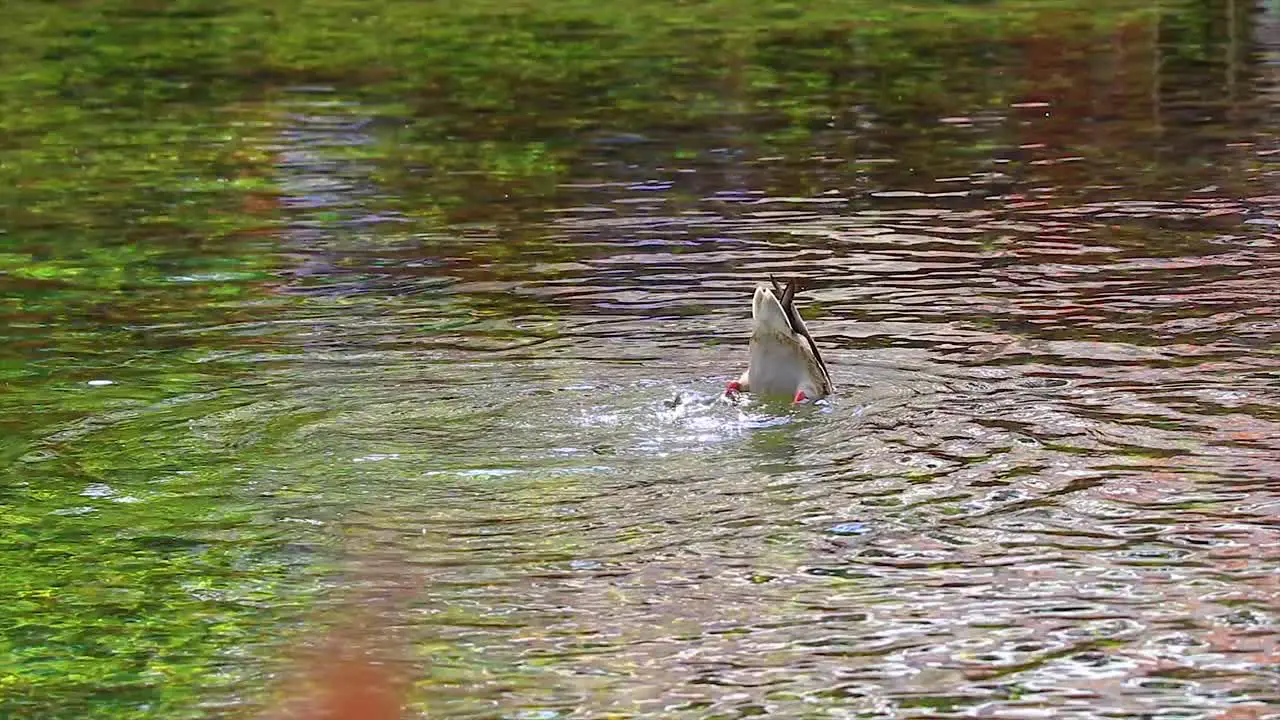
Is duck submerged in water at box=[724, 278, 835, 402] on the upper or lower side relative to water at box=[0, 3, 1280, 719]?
upper

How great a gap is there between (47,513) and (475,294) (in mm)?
4989

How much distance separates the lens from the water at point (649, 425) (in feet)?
26.1

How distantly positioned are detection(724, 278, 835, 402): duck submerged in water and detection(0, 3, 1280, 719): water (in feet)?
0.42

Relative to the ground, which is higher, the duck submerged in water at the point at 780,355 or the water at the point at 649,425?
the duck submerged in water at the point at 780,355

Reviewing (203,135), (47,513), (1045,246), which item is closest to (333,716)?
(47,513)

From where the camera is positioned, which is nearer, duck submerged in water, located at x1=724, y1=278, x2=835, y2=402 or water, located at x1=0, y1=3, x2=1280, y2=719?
water, located at x1=0, y1=3, x2=1280, y2=719

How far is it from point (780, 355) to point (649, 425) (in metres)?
0.72

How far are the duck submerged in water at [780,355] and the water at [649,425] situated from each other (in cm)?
13

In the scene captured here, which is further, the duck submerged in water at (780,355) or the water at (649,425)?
the duck submerged in water at (780,355)

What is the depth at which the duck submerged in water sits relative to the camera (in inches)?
435

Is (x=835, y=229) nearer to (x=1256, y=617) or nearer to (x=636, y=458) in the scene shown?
(x=636, y=458)

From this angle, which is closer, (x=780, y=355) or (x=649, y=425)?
(x=649, y=425)

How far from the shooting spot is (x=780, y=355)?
36.3ft

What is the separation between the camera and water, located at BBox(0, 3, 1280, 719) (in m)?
7.96
